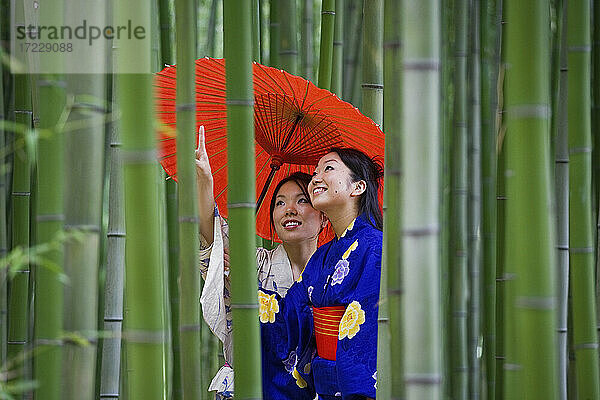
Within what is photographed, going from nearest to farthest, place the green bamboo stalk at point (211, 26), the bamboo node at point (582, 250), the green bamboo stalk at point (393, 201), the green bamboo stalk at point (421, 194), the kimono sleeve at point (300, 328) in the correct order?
the green bamboo stalk at point (421, 194) < the green bamboo stalk at point (393, 201) < the bamboo node at point (582, 250) < the kimono sleeve at point (300, 328) < the green bamboo stalk at point (211, 26)

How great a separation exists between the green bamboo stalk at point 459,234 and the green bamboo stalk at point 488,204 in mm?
61

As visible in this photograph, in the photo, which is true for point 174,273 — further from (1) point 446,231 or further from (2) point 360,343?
(1) point 446,231

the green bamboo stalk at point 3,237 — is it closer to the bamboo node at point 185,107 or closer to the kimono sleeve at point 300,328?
the bamboo node at point 185,107

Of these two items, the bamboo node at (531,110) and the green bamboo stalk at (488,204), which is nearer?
the bamboo node at (531,110)

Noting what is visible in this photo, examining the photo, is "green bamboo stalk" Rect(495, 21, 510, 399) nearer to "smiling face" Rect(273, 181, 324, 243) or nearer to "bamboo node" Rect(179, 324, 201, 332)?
"smiling face" Rect(273, 181, 324, 243)

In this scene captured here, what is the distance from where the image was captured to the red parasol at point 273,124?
58.9 inches

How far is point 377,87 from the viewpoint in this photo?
1.43 m

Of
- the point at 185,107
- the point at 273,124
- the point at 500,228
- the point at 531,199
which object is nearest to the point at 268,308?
the point at 273,124

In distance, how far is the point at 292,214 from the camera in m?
1.79

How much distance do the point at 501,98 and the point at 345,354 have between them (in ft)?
2.15

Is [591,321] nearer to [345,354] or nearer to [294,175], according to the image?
[345,354]

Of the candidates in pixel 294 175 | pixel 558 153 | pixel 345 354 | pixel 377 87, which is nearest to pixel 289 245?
pixel 294 175

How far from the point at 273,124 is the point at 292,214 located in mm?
221

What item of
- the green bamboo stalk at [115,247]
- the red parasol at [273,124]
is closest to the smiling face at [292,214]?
the red parasol at [273,124]
